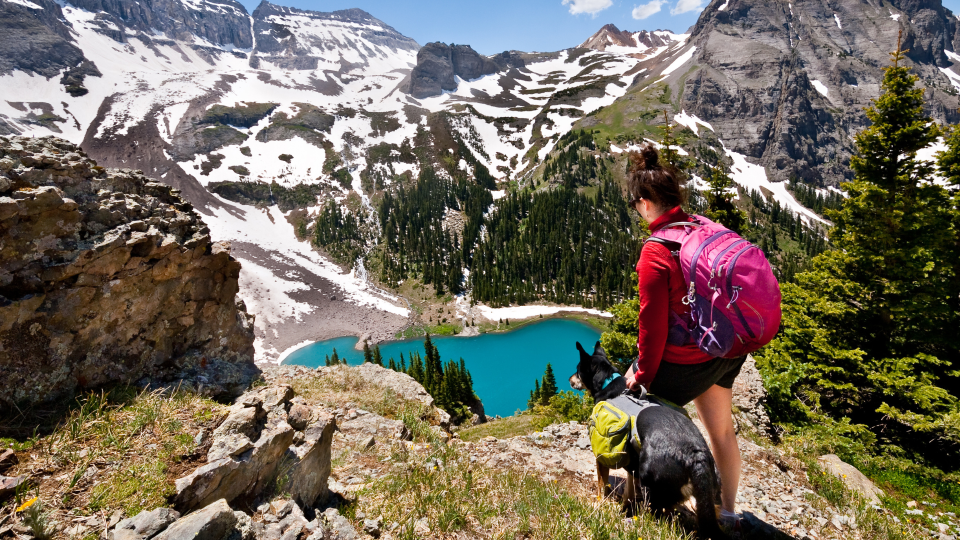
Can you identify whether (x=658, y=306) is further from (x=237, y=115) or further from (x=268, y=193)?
(x=237, y=115)

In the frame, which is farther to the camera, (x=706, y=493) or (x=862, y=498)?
(x=862, y=498)

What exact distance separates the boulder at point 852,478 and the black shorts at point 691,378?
3.60 metres

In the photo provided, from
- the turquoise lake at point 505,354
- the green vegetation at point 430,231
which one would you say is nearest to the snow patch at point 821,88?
the green vegetation at point 430,231

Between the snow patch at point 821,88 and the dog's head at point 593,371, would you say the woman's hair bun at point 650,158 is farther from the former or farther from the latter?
the snow patch at point 821,88

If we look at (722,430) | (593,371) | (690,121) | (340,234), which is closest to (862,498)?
(722,430)

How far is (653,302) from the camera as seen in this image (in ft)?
9.95

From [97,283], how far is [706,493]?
713 cm

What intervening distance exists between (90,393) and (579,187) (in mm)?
118452

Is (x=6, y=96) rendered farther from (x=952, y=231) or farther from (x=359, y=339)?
(x=952, y=231)

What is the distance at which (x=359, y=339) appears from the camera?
226 feet

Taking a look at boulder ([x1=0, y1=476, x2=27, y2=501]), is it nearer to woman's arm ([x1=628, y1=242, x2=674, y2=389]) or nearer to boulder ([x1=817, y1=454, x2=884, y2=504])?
woman's arm ([x1=628, y1=242, x2=674, y2=389])

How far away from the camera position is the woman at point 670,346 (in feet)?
10.0

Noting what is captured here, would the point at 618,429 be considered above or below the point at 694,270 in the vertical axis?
below

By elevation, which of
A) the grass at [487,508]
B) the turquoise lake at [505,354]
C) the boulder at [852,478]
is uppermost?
the grass at [487,508]
